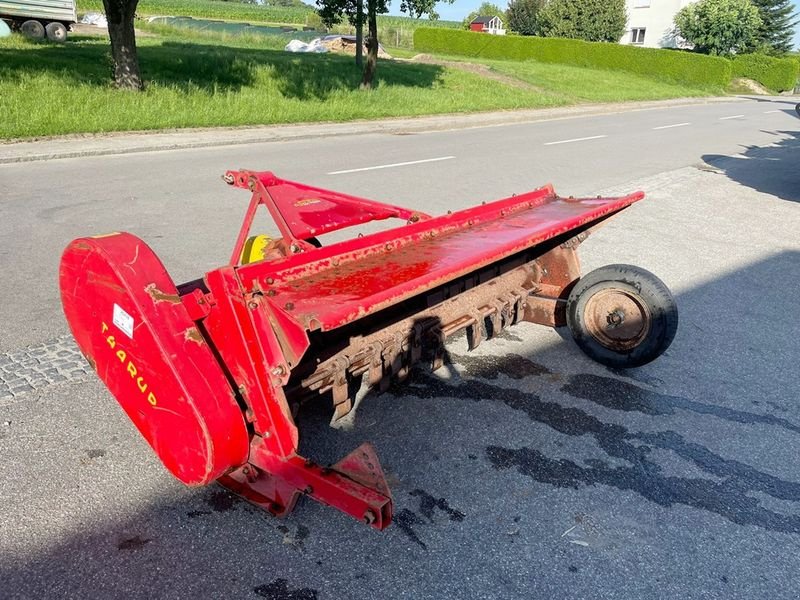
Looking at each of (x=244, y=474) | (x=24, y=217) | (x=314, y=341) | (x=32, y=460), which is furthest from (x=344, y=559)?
(x=24, y=217)

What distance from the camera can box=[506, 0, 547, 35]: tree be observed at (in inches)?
2325

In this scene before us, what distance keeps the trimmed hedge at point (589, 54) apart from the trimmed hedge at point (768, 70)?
12.0 feet

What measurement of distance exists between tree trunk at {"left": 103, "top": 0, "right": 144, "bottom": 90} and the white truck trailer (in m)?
11.9

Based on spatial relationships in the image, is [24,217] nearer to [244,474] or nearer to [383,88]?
[244,474]

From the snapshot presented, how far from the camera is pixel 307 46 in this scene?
104ft

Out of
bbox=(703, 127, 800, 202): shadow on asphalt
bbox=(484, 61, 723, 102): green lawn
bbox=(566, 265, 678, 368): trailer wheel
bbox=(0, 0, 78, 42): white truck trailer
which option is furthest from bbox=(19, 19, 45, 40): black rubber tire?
bbox=(566, 265, 678, 368): trailer wheel

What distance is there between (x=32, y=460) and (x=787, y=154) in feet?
53.5

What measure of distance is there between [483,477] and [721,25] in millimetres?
50880

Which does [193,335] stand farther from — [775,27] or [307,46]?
[775,27]

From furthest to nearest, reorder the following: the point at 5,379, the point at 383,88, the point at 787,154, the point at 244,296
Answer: the point at 383,88 → the point at 787,154 → the point at 5,379 → the point at 244,296

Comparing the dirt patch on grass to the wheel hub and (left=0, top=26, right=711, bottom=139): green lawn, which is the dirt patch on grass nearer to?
(left=0, top=26, right=711, bottom=139): green lawn

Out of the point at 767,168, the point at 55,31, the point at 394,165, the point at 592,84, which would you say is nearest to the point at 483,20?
the point at 592,84

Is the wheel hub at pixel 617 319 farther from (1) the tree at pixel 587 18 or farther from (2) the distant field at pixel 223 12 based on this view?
(1) the tree at pixel 587 18

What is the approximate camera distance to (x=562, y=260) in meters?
4.45
